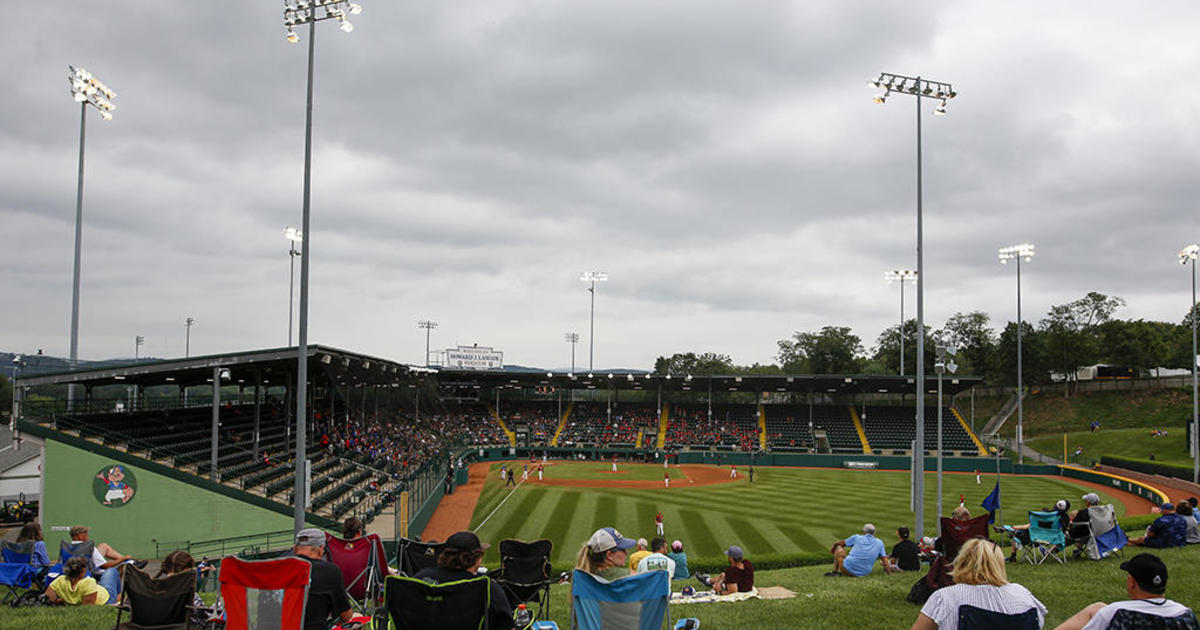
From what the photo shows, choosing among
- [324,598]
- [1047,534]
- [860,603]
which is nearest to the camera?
[324,598]

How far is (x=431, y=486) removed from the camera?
3253cm

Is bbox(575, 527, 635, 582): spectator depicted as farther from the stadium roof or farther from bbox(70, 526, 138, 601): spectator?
the stadium roof

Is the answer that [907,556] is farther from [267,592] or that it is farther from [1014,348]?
[1014,348]

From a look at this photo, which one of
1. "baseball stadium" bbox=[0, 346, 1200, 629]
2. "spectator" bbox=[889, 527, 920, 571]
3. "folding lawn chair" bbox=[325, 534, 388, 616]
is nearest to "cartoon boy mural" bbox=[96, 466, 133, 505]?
"baseball stadium" bbox=[0, 346, 1200, 629]

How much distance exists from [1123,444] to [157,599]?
229 ft

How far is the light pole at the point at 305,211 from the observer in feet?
49.6

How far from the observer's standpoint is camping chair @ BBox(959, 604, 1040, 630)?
4527 mm

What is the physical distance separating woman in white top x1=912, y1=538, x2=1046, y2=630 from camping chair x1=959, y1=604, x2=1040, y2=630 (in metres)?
0.03

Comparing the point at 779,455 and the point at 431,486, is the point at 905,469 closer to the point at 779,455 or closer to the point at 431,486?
the point at 779,455

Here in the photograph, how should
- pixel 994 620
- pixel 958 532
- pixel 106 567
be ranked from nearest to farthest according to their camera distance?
pixel 994 620
pixel 106 567
pixel 958 532

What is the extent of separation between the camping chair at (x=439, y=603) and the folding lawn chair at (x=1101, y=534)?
1140 centimetres

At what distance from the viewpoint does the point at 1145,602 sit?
4.29 metres

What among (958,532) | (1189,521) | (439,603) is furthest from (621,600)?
(1189,521)

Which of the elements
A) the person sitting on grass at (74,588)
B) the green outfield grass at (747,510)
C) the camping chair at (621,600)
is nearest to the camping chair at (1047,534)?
the green outfield grass at (747,510)
